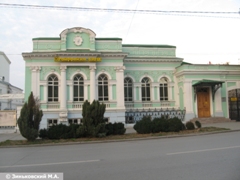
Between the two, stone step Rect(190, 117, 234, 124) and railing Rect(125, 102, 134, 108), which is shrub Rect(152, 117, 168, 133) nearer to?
stone step Rect(190, 117, 234, 124)

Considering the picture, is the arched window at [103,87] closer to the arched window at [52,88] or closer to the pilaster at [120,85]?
the pilaster at [120,85]

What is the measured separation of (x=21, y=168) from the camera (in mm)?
6922

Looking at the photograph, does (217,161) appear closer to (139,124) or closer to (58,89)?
(139,124)

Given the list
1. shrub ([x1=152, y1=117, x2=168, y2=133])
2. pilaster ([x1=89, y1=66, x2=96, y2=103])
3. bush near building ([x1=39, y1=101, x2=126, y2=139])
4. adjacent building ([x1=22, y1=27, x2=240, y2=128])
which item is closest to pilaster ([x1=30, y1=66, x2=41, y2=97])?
adjacent building ([x1=22, y1=27, x2=240, y2=128])

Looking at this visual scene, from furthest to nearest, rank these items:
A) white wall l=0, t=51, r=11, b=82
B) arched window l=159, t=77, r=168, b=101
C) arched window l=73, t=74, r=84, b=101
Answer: white wall l=0, t=51, r=11, b=82
arched window l=159, t=77, r=168, b=101
arched window l=73, t=74, r=84, b=101

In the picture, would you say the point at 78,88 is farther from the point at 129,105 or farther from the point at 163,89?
the point at 163,89

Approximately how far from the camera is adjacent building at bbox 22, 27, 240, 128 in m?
20.7

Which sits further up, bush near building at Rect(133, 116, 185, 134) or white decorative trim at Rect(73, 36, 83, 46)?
white decorative trim at Rect(73, 36, 83, 46)

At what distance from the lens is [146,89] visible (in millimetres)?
23781

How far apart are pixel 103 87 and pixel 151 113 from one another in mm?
5290

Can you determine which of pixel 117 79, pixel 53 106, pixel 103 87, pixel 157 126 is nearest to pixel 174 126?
pixel 157 126

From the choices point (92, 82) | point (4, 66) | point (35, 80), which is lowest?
point (92, 82)

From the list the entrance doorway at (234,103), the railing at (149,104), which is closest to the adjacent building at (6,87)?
the railing at (149,104)

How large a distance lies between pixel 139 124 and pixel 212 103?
10.3 m
